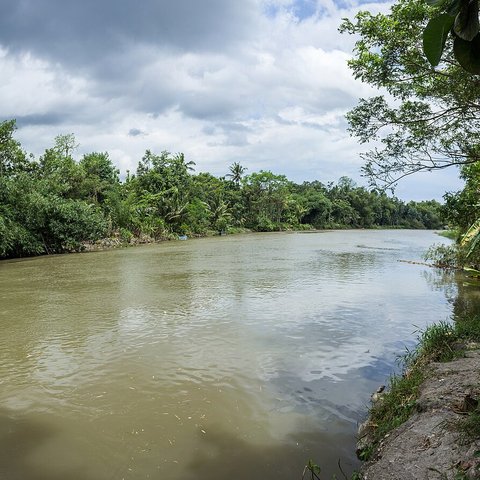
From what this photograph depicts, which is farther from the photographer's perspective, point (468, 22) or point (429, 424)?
point (429, 424)

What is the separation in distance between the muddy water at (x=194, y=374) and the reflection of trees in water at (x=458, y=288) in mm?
356

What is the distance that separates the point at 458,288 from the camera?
537 inches

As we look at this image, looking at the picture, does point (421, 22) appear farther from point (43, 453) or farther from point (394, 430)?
point (43, 453)

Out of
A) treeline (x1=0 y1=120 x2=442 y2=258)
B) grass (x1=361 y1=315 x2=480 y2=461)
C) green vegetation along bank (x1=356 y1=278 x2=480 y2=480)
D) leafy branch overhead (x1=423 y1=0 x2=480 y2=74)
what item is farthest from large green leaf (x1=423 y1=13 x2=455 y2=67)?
treeline (x1=0 y1=120 x2=442 y2=258)

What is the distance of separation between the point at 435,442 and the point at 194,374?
144 inches

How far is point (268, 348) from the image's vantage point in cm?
734

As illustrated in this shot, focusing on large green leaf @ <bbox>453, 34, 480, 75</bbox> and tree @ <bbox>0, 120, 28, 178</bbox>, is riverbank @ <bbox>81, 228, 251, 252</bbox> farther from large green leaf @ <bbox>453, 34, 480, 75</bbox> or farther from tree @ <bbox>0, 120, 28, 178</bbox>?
large green leaf @ <bbox>453, 34, 480, 75</bbox>

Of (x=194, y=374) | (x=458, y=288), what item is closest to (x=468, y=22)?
(x=194, y=374)

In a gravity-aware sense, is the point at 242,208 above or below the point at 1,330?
above

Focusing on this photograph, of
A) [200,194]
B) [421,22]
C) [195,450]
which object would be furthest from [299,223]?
[195,450]

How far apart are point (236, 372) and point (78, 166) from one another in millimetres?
32925

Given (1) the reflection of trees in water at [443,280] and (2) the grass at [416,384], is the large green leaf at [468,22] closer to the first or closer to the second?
(2) the grass at [416,384]

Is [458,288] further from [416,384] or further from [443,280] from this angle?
[416,384]

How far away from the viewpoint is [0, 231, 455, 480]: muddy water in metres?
4.08
